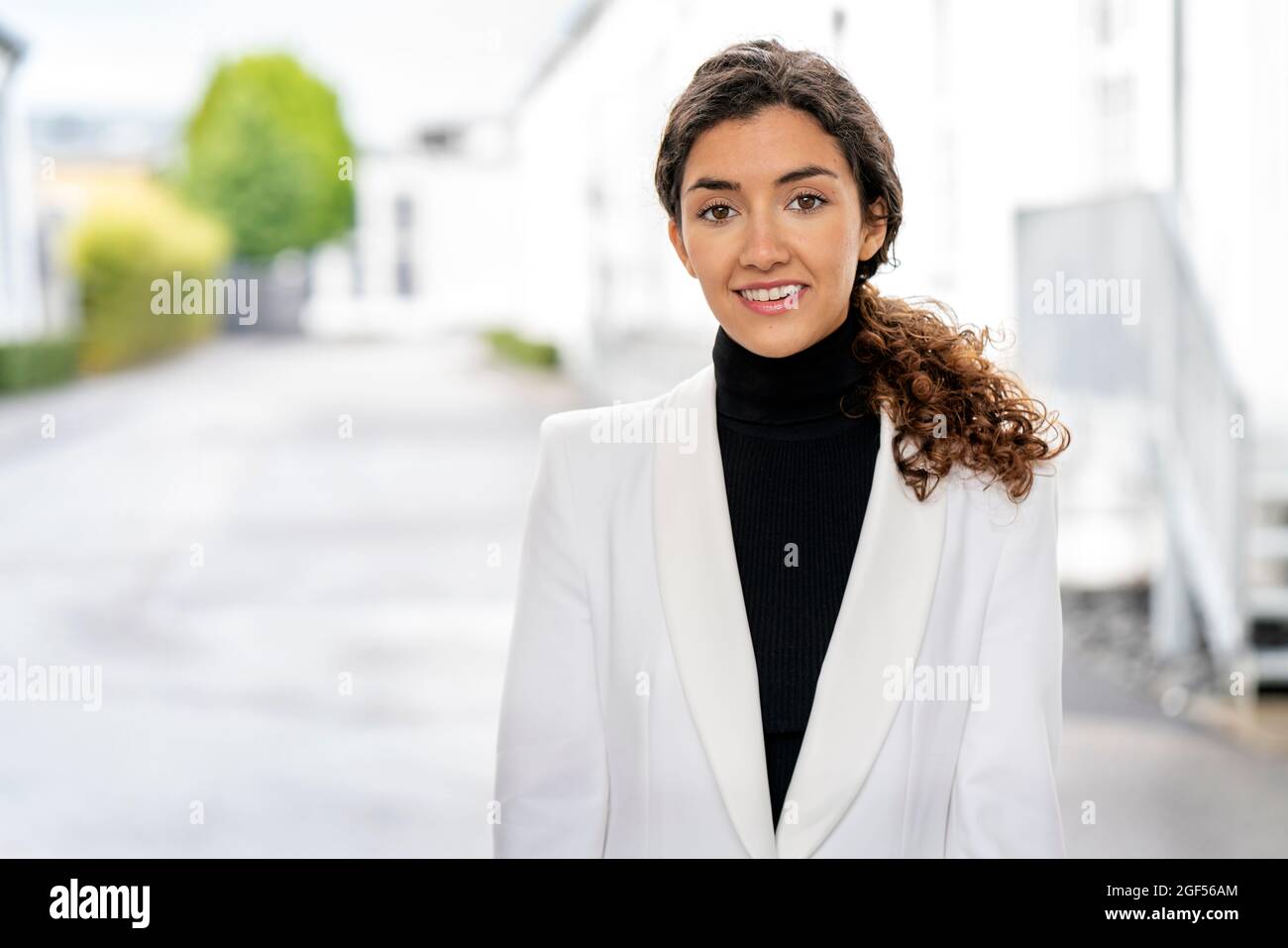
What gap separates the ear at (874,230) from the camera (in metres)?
1.29

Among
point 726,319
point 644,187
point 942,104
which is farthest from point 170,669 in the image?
point 726,319

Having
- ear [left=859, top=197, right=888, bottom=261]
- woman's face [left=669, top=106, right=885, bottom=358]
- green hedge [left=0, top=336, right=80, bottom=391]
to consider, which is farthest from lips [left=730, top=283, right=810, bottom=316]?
green hedge [left=0, top=336, right=80, bottom=391]

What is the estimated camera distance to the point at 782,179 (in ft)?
3.96

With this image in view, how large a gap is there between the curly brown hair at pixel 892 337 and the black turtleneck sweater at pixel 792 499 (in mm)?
38

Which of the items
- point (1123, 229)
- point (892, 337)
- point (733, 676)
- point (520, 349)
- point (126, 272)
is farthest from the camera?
point (520, 349)

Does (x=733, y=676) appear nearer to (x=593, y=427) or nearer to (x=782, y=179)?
(x=593, y=427)

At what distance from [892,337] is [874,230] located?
96 millimetres

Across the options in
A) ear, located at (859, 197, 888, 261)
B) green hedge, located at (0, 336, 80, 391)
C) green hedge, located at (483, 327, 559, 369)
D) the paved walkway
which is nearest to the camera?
ear, located at (859, 197, 888, 261)

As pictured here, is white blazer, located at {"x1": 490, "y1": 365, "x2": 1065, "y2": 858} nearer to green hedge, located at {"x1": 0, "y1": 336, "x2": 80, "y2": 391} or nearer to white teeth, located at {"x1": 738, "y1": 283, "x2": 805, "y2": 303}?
white teeth, located at {"x1": 738, "y1": 283, "x2": 805, "y2": 303}

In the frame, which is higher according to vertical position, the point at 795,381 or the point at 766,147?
the point at 766,147

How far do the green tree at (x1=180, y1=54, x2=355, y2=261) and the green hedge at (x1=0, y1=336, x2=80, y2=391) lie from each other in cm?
537

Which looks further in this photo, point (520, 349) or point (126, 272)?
point (520, 349)

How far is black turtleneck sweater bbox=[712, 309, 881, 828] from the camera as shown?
1.23 m

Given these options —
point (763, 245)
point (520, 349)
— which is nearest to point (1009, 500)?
point (763, 245)
